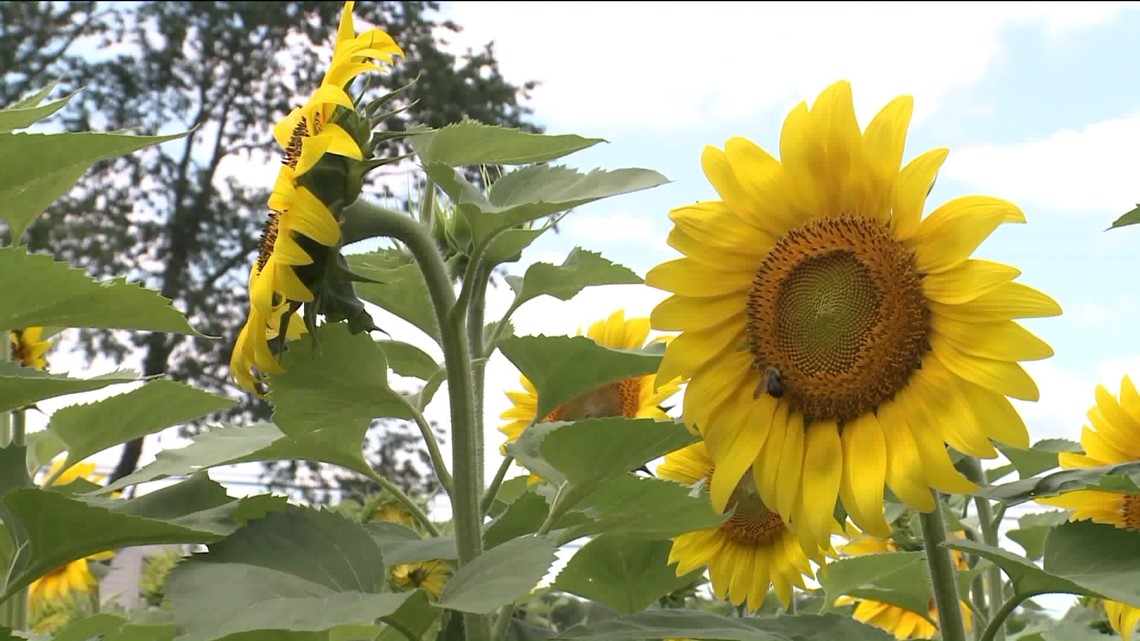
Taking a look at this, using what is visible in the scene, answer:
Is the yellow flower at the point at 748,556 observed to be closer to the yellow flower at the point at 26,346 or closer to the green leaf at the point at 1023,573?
the green leaf at the point at 1023,573

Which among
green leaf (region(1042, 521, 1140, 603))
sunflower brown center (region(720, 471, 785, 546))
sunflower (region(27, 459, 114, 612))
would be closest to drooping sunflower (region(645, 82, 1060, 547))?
green leaf (region(1042, 521, 1140, 603))

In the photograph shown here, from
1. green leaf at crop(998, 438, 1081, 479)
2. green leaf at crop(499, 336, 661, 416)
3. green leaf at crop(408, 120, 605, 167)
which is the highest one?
green leaf at crop(408, 120, 605, 167)

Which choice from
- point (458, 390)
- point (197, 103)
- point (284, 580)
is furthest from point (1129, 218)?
point (197, 103)

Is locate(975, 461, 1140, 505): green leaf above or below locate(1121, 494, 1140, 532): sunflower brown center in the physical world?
above

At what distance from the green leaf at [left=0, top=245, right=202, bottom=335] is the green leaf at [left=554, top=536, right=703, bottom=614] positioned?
37cm

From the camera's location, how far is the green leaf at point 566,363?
2.44ft

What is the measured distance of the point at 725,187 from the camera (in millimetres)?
714

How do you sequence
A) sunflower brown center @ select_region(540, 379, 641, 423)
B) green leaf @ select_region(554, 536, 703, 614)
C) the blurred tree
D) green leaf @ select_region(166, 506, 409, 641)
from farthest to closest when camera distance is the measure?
the blurred tree, sunflower brown center @ select_region(540, 379, 641, 423), green leaf @ select_region(554, 536, 703, 614), green leaf @ select_region(166, 506, 409, 641)

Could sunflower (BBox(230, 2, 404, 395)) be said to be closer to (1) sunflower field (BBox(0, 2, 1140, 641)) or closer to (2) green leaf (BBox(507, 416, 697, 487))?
(1) sunflower field (BBox(0, 2, 1140, 641))

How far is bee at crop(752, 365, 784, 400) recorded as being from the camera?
0.73m

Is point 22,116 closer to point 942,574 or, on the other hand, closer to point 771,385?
point 771,385

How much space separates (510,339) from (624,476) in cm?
12

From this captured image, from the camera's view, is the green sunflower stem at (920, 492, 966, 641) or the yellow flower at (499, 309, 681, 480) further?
the yellow flower at (499, 309, 681, 480)

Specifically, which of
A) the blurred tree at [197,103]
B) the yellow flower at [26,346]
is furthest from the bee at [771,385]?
the blurred tree at [197,103]
